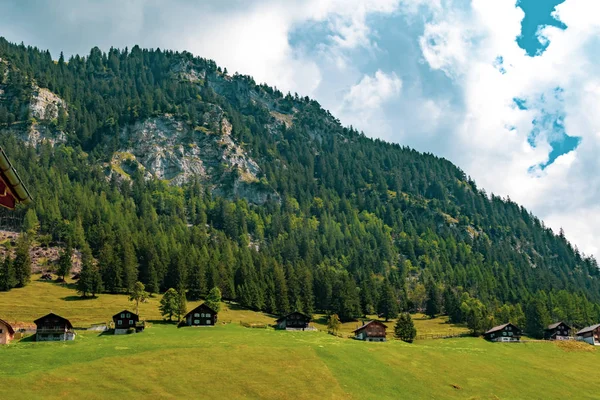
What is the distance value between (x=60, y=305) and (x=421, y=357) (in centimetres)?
9108

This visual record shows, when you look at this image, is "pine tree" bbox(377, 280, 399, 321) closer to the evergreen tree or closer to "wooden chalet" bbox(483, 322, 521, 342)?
"wooden chalet" bbox(483, 322, 521, 342)

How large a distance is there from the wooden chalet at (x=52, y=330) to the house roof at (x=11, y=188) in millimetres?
100641

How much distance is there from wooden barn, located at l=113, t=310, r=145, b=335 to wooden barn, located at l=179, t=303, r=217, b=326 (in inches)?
510

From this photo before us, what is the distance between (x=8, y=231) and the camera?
194875 millimetres

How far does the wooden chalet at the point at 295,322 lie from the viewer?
135 m

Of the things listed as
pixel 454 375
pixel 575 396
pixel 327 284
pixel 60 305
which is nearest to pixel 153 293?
pixel 60 305

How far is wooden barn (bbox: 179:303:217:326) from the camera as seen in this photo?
126 m

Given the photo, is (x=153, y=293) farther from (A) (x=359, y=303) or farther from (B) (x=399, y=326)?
(B) (x=399, y=326)

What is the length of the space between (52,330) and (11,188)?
103 metres

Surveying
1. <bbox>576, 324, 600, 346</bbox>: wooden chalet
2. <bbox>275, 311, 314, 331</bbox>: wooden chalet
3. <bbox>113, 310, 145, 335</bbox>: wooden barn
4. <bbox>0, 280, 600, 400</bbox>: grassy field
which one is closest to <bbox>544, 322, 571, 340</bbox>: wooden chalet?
<bbox>576, 324, 600, 346</bbox>: wooden chalet

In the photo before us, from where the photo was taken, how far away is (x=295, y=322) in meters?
136

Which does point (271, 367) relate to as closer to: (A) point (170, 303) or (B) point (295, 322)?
(A) point (170, 303)

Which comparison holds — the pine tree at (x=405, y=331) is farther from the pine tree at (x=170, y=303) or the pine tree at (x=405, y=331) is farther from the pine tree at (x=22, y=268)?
the pine tree at (x=22, y=268)

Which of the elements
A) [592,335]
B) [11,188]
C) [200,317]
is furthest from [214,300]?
[11,188]
